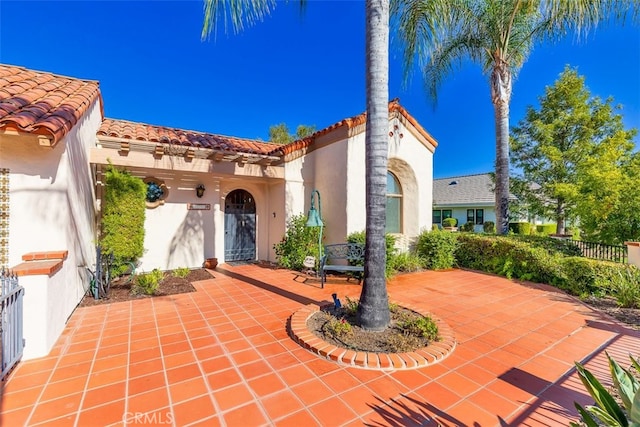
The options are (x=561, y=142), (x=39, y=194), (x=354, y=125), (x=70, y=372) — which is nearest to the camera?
(x=70, y=372)

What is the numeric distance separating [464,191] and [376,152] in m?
28.6

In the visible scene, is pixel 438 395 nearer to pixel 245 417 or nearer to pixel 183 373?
pixel 245 417

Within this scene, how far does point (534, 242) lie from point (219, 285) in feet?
32.3

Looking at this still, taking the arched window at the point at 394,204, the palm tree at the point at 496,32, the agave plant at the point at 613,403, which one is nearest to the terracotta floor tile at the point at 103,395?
the agave plant at the point at 613,403

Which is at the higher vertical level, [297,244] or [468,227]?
[297,244]

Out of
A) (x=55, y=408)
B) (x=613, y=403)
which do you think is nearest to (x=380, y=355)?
(x=613, y=403)

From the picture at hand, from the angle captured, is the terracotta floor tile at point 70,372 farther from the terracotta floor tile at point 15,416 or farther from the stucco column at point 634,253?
the stucco column at point 634,253

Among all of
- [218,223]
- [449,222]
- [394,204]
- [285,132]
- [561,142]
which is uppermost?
[285,132]

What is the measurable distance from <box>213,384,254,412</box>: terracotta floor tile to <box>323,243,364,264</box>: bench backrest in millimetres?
5077

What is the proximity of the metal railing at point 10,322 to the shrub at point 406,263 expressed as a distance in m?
8.12

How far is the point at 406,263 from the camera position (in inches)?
354

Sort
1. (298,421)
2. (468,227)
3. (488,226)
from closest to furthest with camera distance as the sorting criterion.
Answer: (298,421)
(488,226)
(468,227)

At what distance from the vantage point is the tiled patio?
101 inches

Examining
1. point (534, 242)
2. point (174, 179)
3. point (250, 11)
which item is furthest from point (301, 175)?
point (534, 242)
